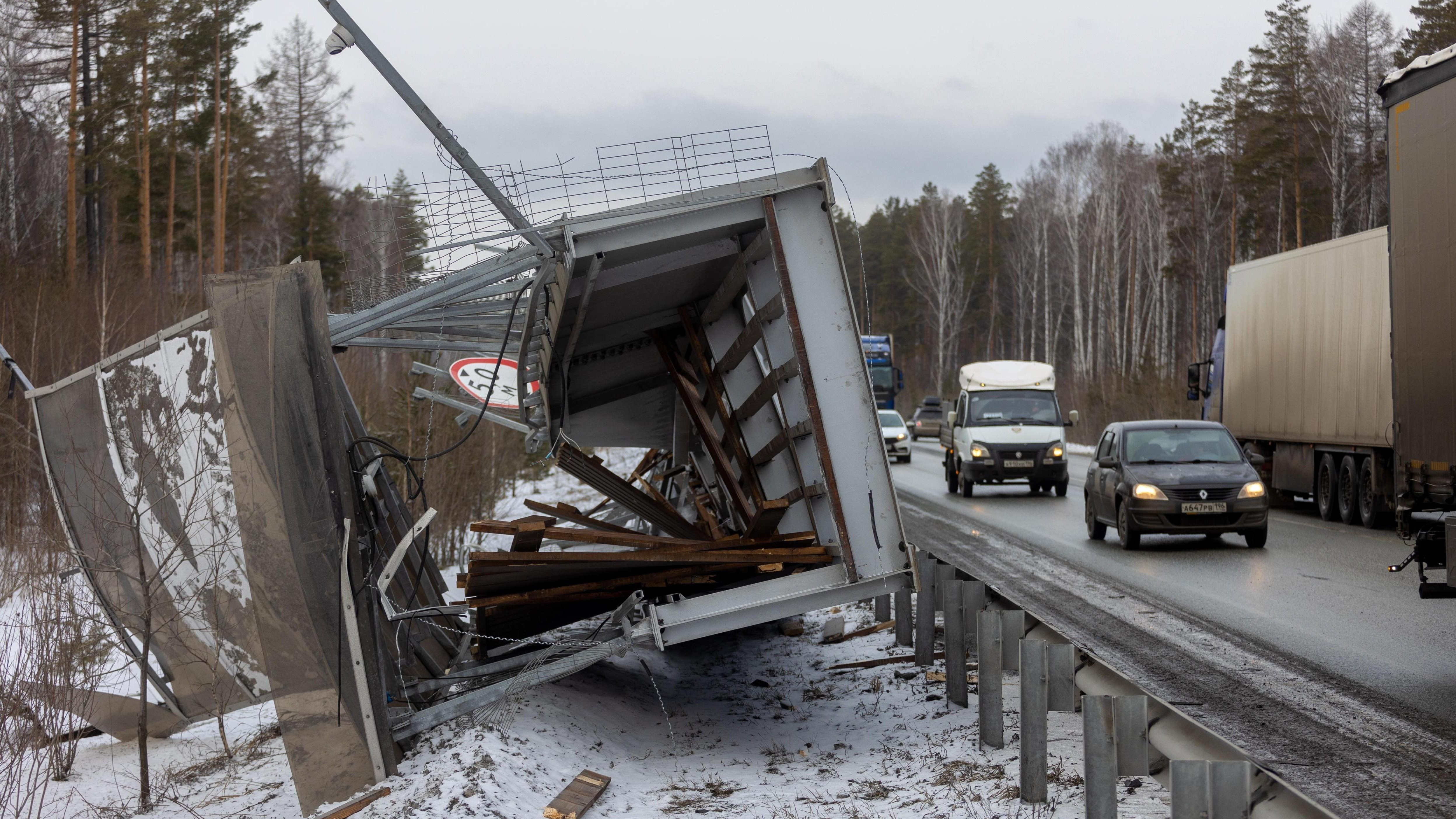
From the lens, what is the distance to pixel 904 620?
969cm

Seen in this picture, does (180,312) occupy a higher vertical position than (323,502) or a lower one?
higher

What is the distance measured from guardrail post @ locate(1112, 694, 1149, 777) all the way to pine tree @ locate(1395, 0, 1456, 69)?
37539 mm

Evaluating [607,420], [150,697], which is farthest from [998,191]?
[150,697]

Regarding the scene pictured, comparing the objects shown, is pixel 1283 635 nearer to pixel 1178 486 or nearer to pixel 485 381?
pixel 1178 486

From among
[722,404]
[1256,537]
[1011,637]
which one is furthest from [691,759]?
[1256,537]

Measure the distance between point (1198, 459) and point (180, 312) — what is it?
60.1 ft

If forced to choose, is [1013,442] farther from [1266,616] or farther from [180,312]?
[180,312]

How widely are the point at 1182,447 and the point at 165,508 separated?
13.3 metres

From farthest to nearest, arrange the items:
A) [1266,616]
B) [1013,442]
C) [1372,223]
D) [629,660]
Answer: [1372,223]
[1013,442]
[1266,616]
[629,660]

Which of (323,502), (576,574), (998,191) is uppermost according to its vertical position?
(998,191)

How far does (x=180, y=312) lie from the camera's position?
2333 cm

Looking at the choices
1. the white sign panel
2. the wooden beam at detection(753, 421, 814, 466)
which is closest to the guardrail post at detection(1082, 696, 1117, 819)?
the wooden beam at detection(753, 421, 814, 466)

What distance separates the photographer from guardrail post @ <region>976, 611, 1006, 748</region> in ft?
20.1

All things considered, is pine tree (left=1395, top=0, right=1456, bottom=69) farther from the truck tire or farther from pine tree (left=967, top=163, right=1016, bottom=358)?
pine tree (left=967, top=163, right=1016, bottom=358)
